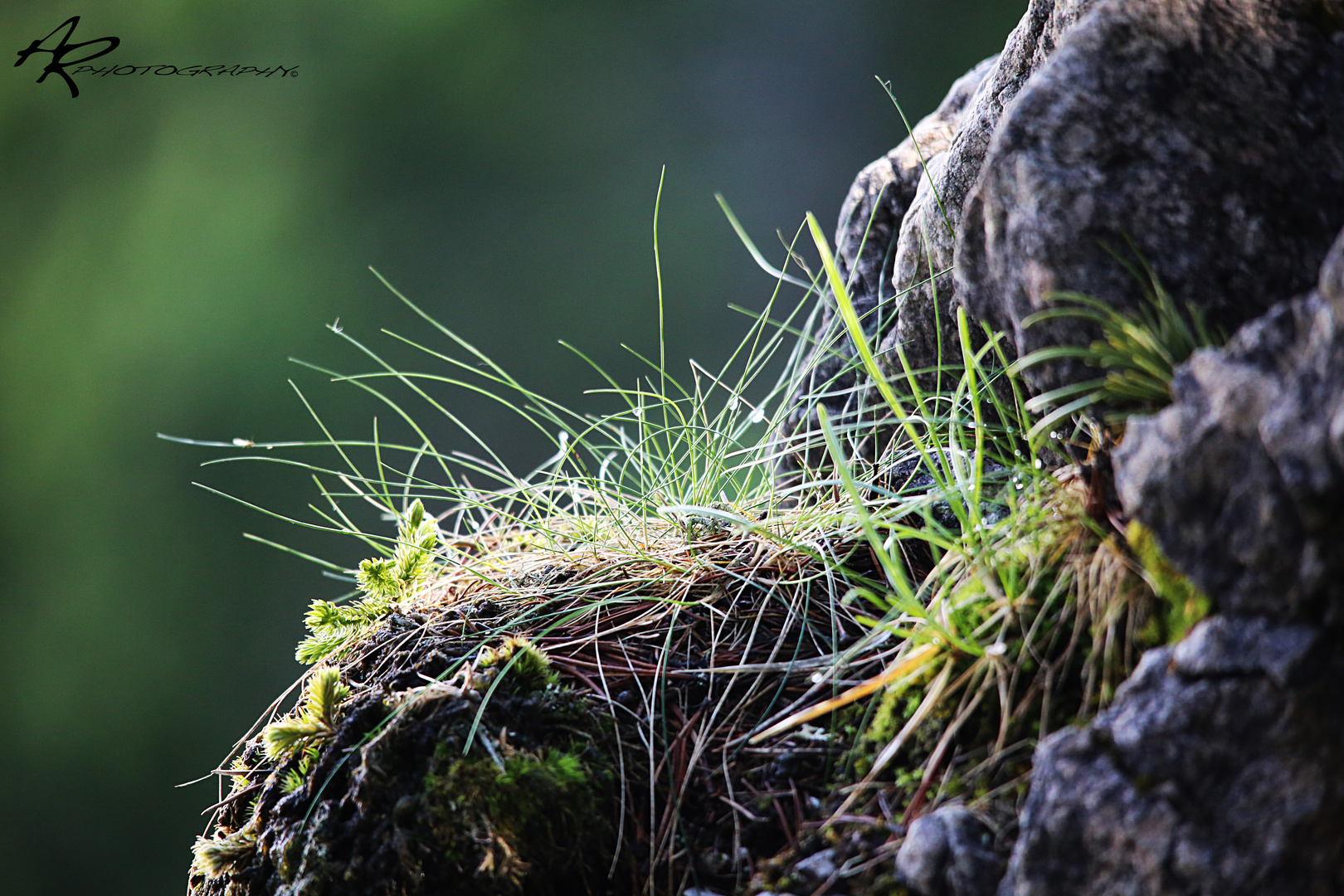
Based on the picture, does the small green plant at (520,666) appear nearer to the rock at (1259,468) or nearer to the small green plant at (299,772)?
the small green plant at (299,772)

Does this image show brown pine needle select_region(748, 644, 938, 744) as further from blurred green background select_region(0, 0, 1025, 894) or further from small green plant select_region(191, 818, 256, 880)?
blurred green background select_region(0, 0, 1025, 894)

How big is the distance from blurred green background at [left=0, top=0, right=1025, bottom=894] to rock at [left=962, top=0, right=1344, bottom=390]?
4.06 m

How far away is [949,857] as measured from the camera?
0.47 meters

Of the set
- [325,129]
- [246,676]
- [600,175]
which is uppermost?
[325,129]

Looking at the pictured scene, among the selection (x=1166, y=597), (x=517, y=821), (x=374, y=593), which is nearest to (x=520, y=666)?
(x=517, y=821)

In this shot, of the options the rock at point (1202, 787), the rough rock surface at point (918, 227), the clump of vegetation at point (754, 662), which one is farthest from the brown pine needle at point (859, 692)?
the rough rock surface at point (918, 227)

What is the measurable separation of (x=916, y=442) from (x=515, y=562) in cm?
46

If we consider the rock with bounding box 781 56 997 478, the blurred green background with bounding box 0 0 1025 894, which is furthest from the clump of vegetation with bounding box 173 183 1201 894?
the blurred green background with bounding box 0 0 1025 894

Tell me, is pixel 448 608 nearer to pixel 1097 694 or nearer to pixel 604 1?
pixel 1097 694

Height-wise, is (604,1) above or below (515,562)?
above

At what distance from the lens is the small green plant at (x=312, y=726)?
2.17 ft

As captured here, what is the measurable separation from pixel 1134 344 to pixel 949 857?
1.06ft

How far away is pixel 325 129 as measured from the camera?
4414mm

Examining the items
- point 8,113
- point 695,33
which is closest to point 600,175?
point 695,33
